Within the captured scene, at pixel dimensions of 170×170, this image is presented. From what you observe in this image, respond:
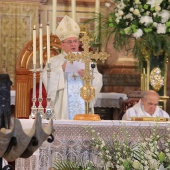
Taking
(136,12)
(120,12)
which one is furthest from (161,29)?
(120,12)

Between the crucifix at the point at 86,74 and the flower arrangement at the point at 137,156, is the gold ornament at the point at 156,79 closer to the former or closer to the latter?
the crucifix at the point at 86,74

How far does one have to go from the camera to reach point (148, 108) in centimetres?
803

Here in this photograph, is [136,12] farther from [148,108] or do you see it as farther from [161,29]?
[148,108]

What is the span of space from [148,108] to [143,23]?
0.92m

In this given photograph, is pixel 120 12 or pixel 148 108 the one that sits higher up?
pixel 120 12

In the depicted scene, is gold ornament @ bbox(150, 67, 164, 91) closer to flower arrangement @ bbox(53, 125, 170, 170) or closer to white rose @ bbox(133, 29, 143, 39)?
white rose @ bbox(133, 29, 143, 39)

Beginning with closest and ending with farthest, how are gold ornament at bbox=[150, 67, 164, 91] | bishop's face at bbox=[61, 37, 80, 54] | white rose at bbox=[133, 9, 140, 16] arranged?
bishop's face at bbox=[61, 37, 80, 54], white rose at bbox=[133, 9, 140, 16], gold ornament at bbox=[150, 67, 164, 91]

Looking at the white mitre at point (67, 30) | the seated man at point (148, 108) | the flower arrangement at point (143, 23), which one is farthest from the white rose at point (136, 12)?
the seated man at point (148, 108)

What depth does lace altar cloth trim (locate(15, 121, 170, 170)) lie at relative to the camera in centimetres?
625

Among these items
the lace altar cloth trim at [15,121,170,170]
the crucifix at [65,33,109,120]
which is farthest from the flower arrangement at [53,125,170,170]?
the crucifix at [65,33,109,120]

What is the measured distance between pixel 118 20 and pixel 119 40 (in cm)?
26

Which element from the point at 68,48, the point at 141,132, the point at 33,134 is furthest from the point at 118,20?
the point at 33,134

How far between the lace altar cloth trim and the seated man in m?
1.63

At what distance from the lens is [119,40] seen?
832cm
